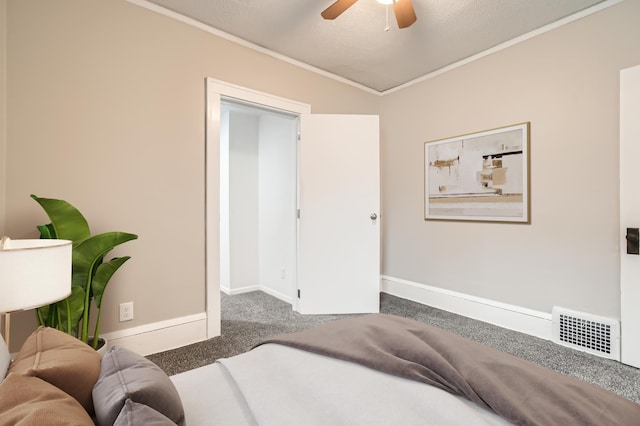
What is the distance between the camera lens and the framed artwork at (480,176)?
2670mm

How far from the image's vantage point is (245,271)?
406 centimetres

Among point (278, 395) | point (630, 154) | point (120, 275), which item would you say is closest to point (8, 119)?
point (120, 275)

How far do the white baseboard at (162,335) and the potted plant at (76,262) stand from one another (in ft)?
1.21

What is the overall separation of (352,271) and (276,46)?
2.30 metres

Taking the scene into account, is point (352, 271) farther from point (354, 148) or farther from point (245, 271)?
point (245, 271)

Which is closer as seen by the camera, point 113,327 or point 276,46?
point 113,327

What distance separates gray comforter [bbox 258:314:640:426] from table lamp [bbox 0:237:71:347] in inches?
34.3

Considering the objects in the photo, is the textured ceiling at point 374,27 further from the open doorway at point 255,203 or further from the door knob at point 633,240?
the door knob at point 633,240

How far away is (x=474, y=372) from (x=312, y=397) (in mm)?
501

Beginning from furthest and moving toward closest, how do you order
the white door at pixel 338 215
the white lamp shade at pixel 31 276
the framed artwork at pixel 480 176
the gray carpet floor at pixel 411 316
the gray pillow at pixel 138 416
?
1. the white door at pixel 338 215
2. the framed artwork at pixel 480 176
3. the gray carpet floor at pixel 411 316
4. the white lamp shade at pixel 31 276
5. the gray pillow at pixel 138 416

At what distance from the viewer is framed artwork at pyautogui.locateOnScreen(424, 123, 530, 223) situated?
2670 millimetres

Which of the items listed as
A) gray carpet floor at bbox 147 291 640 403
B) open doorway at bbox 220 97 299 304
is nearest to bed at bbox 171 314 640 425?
gray carpet floor at bbox 147 291 640 403

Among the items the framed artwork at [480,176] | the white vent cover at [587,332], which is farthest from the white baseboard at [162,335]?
the white vent cover at [587,332]

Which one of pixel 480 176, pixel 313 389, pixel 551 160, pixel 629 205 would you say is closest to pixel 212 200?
pixel 313 389
